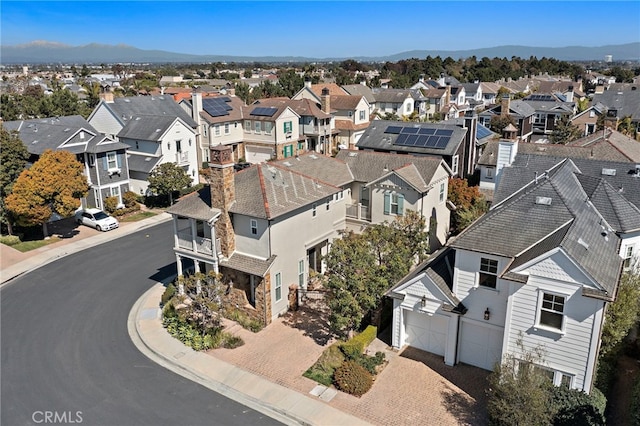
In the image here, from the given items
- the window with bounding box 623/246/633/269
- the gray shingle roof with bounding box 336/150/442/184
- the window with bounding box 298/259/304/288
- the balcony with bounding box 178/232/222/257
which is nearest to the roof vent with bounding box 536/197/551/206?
the window with bounding box 623/246/633/269

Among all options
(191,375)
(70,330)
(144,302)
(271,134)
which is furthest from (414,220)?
(271,134)

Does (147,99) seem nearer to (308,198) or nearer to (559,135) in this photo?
(308,198)

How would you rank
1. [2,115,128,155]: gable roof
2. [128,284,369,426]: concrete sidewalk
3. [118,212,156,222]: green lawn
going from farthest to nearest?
1. [118,212,156,222]: green lawn
2. [2,115,128,155]: gable roof
3. [128,284,369,426]: concrete sidewalk

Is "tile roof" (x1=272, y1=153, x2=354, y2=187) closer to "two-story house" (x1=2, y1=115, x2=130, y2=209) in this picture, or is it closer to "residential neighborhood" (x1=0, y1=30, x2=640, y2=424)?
"residential neighborhood" (x1=0, y1=30, x2=640, y2=424)

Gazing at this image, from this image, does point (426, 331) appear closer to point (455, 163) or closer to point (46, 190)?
point (455, 163)

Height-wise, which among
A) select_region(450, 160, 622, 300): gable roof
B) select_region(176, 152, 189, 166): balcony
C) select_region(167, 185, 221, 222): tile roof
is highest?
select_region(450, 160, 622, 300): gable roof

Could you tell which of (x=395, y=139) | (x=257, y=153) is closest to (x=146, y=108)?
(x=257, y=153)
